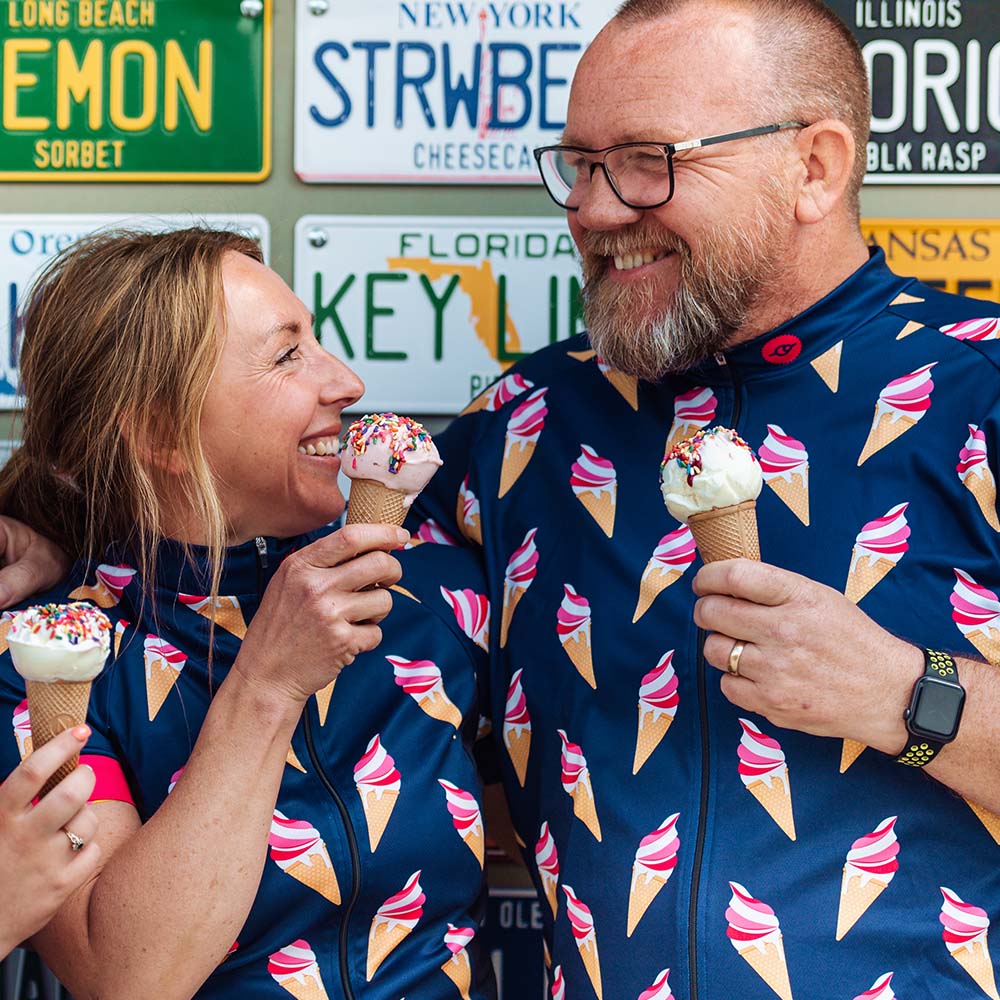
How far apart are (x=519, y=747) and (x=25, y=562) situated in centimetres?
91

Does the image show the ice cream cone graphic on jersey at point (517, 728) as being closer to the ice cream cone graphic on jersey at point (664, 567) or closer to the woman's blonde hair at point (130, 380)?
the ice cream cone graphic on jersey at point (664, 567)

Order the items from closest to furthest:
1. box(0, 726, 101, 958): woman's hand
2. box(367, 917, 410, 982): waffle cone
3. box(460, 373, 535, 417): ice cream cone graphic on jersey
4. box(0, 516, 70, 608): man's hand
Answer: box(0, 726, 101, 958): woman's hand → box(367, 917, 410, 982): waffle cone → box(0, 516, 70, 608): man's hand → box(460, 373, 535, 417): ice cream cone graphic on jersey

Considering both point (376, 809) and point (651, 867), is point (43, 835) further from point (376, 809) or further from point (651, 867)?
point (651, 867)

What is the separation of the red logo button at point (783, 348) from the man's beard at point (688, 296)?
77 millimetres

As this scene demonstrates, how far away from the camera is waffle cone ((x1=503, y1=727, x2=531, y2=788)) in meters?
2.18

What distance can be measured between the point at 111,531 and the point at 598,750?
89 centimetres

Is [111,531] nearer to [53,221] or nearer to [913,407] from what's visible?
[53,221]

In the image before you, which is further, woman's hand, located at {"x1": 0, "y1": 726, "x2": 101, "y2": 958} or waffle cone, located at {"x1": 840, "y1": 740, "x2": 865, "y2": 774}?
waffle cone, located at {"x1": 840, "y1": 740, "x2": 865, "y2": 774}

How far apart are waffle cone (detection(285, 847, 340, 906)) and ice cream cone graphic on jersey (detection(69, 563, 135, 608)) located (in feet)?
1.72

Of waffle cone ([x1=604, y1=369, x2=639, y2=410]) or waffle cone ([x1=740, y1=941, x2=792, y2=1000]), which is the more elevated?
waffle cone ([x1=604, y1=369, x2=639, y2=410])

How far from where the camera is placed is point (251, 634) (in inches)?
71.7

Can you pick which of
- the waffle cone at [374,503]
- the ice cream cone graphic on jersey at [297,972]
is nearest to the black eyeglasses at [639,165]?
the waffle cone at [374,503]

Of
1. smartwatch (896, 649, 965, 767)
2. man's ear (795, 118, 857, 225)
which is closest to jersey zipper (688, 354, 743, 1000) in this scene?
smartwatch (896, 649, 965, 767)

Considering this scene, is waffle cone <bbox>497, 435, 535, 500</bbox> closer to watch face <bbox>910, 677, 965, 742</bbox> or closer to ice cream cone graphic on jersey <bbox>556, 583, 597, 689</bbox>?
ice cream cone graphic on jersey <bbox>556, 583, 597, 689</bbox>
